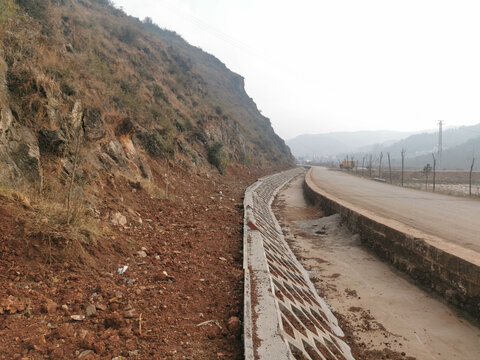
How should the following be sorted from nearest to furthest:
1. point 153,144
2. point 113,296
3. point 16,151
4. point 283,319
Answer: point 113,296, point 283,319, point 16,151, point 153,144

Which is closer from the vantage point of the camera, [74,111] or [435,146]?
[74,111]

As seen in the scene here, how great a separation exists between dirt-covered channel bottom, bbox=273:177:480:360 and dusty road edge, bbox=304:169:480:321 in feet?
0.73

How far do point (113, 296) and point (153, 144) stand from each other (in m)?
9.41

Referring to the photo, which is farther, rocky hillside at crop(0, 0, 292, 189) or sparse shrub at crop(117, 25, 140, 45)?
sparse shrub at crop(117, 25, 140, 45)

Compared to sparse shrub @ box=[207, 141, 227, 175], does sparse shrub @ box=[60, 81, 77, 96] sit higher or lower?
higher

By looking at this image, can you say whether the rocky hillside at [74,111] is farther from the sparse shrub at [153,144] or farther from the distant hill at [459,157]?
the distant hill at [459,157]

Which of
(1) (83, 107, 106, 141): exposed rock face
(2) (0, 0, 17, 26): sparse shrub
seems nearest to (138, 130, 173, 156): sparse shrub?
(1) (83, 107, 106, 141): exposed rock face

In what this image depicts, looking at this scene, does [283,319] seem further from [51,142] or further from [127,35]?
[127,35]

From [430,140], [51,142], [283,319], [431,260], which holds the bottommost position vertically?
[283,319]

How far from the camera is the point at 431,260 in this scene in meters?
5.43

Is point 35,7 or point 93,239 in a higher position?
point 35,7

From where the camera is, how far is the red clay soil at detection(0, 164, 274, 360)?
253cm

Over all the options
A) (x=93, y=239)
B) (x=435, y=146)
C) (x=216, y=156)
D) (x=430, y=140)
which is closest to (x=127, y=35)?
(x=216, y=156)

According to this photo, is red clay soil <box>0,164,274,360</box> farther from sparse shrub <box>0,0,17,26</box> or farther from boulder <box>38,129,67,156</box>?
sparse shrub <box>0,0,17,26</box>
